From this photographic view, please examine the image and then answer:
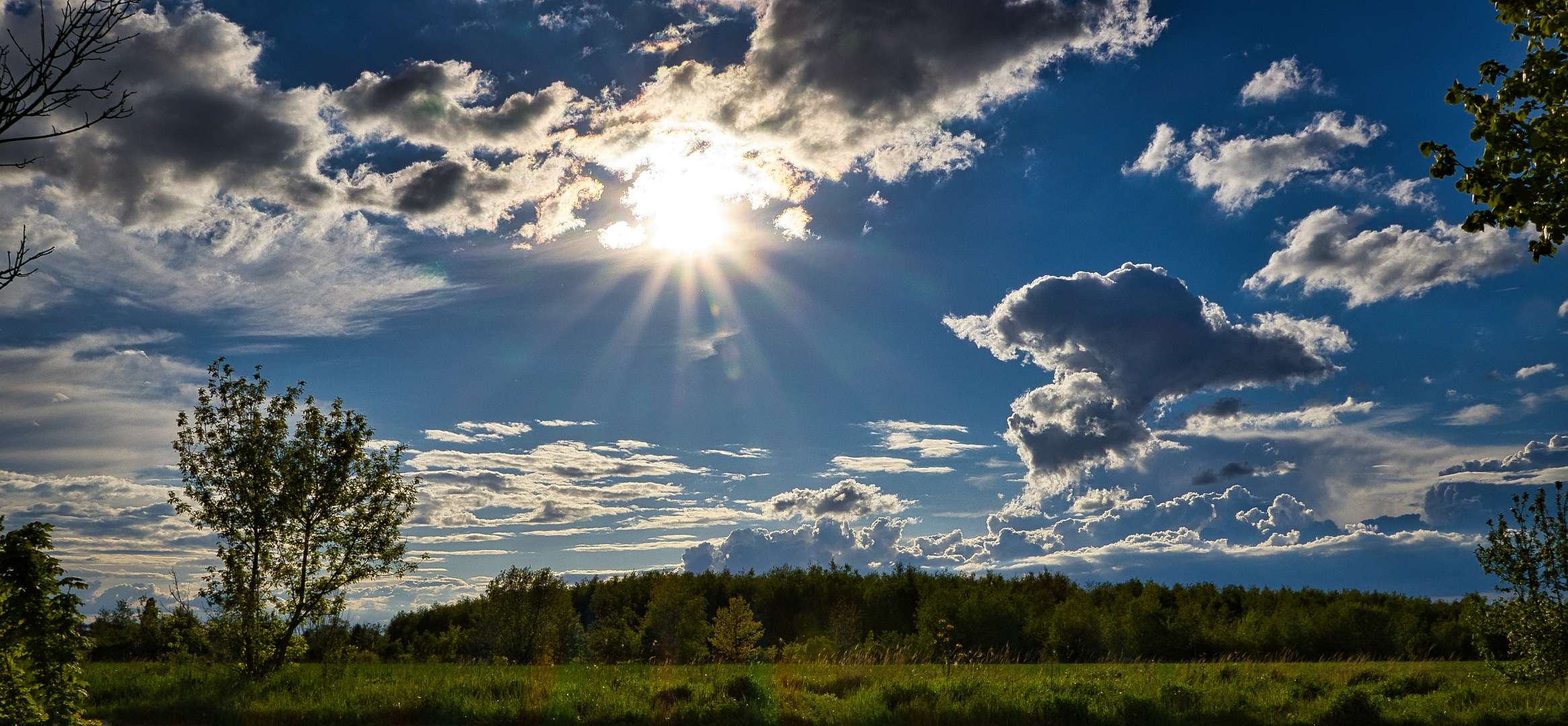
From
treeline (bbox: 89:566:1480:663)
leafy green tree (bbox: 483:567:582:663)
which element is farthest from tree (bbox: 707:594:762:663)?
leafy green tree (bbox: 483:567:582:663)

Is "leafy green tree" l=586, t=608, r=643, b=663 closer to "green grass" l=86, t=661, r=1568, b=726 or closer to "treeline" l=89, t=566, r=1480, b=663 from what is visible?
"treeline" l=89, t=566, r=1480, b=663

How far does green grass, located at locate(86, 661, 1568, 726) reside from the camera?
A: 16.7m

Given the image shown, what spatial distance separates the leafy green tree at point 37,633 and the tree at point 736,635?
46.8 metres

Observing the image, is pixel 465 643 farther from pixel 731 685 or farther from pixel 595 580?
pixel 731 685

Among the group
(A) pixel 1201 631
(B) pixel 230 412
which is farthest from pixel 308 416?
(A) pixel 1201 631

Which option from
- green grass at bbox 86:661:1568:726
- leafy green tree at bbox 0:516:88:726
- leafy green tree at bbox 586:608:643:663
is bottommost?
leafy green tree at bbox 586:608:643:663

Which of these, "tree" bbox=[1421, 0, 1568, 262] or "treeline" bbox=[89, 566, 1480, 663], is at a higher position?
"tree" bbox=[1421, 0, 1568, 262]

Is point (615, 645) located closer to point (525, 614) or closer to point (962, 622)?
point (525, 614)

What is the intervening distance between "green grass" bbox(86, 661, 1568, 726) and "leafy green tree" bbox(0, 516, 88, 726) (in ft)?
24.4

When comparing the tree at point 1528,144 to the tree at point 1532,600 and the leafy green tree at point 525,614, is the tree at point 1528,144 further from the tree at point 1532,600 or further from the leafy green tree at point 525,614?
the leafy green tree at point 525,614

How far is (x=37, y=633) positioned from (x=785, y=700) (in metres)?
12.3

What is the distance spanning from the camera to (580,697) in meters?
17.2

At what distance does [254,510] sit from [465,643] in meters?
50.3

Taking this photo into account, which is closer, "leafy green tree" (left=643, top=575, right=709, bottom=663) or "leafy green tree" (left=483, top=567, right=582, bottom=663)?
"leafy green tree" (left=483, top=567, right=582, bottom=663)
